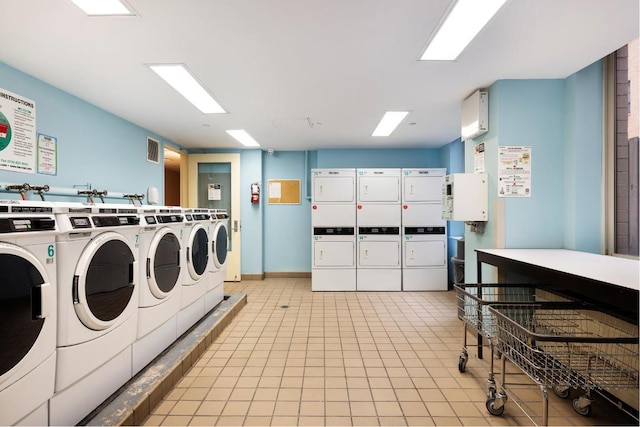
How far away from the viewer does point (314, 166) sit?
6.23 metres

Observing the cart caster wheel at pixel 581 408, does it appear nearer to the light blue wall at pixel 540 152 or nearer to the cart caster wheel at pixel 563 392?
the cart caster wheel at pixel 563 392

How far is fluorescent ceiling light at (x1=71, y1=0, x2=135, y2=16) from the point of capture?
1.80m

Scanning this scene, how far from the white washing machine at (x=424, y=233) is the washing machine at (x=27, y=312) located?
188 inches

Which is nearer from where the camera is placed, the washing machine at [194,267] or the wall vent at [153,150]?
the washing machine at [194,267]

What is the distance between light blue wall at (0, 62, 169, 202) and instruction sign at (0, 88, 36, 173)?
6 cm

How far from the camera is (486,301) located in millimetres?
2119

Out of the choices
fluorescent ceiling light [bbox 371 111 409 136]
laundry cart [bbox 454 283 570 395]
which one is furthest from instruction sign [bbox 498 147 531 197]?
fluorescent ceiling light [bbox 371 111 409 136]

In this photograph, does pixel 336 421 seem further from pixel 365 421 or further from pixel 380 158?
pixel 380 158

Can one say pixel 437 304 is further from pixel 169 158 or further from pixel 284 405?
pixel 169 158

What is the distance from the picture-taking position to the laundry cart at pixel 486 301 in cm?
217

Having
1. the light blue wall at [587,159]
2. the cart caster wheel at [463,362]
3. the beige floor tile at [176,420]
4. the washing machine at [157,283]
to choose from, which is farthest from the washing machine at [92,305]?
the light blue wall at [587,159]

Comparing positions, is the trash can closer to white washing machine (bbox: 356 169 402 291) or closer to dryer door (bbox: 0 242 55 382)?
white washing machine (bbox: 356 169 402 291)

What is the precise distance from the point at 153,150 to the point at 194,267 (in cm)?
263

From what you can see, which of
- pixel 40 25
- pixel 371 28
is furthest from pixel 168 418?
pixel 371 28
